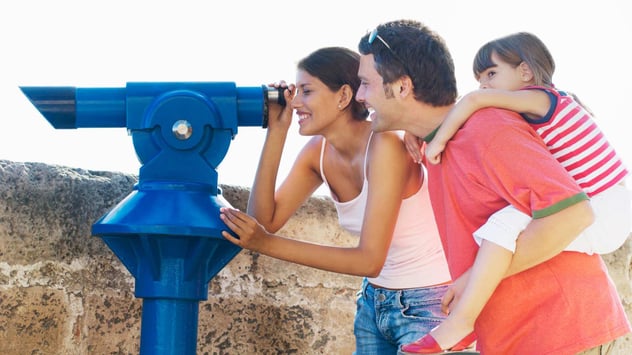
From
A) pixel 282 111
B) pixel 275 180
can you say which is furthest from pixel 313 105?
pixel 275 180

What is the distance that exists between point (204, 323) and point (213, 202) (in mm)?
650

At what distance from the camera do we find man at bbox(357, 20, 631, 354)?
178cm

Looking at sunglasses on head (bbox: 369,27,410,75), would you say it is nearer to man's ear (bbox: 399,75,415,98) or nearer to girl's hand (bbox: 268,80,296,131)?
man's ear (bbox: 399,75,415,98)

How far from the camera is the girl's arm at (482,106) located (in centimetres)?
195

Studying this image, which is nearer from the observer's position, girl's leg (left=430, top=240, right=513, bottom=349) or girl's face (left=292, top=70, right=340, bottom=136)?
girl's leg (left=430, top=240, right=513, bottom=349)

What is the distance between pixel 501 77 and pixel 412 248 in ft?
1.62

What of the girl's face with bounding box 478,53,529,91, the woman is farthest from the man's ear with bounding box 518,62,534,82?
the woman

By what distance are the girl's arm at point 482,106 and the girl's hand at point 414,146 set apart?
0.32m

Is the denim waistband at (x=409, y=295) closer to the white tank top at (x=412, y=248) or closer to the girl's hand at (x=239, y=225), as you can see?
the white tank top at (x=412, y=248)

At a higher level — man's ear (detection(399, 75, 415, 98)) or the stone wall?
man's ear (detection(399, 75, 415, 98))

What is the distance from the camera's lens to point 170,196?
6.93 feet

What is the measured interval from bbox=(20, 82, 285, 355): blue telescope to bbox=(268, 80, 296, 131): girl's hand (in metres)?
0.22

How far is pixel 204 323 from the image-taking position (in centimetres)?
271

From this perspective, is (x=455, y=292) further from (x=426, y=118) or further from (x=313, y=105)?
(x=313, y=105)
